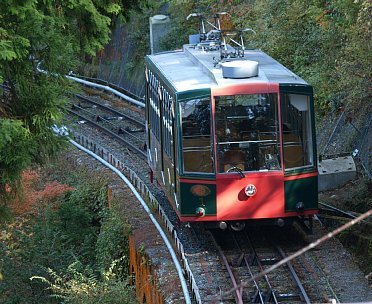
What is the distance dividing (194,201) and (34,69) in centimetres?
350

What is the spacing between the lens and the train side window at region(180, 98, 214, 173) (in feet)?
48.8

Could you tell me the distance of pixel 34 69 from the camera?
15.1 metres

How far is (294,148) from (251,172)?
2.80ft

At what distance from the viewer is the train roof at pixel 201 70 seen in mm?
15008

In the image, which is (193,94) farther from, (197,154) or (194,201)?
(194,201)

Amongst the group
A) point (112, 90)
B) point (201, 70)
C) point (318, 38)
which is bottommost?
point (112, 90)

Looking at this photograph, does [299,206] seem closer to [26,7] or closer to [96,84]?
[26,7]

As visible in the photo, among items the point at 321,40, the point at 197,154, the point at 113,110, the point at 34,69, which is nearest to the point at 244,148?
the point at 197,154

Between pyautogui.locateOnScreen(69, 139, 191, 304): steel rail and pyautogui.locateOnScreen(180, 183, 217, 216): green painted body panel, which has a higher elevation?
pyautogui.locateOnScreen(180, 183, 217, 216): green painted body panel

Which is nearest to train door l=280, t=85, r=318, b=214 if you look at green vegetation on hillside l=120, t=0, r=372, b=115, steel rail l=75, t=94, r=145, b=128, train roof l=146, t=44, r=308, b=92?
train roof l=146, t=44, r=308, b=92

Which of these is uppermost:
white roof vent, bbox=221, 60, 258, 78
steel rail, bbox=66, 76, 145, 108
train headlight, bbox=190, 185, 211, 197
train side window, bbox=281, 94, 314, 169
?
white roof vent, bbox=221, 60, 258, 78

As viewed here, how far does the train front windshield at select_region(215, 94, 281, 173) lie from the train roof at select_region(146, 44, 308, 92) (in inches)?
13.6

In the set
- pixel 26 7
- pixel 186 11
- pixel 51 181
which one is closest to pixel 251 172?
pixel 26 7

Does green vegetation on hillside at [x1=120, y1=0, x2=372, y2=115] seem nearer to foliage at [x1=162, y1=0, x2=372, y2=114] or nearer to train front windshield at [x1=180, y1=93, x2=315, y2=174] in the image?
foliage at [x1=162, y1=0, x2=372, y2=114]
